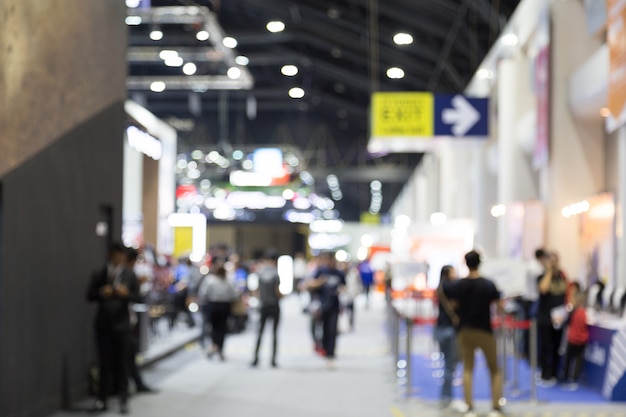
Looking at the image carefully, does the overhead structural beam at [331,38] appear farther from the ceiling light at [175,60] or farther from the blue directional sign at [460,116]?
the blue directional sign at [460,116]

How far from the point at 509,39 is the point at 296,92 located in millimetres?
15428

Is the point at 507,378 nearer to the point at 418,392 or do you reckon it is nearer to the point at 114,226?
the point at 418,392

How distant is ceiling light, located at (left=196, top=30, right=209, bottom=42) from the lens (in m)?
20.1

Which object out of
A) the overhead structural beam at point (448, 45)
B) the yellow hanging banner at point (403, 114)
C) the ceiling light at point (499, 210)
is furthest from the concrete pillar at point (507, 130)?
the overhead structural beam at point (448, 45)

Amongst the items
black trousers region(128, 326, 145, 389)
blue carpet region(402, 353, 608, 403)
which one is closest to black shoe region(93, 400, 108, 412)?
black trousers region(128, 326, 145, 389)

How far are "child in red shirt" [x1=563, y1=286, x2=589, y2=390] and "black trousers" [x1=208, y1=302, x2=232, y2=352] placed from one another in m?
5.50

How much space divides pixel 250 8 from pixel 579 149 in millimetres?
11604

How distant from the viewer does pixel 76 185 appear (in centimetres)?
1134

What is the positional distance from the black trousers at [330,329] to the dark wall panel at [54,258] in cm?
421

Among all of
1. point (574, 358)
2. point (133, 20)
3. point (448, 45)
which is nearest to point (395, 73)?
point (448, 45)

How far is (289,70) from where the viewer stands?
33.4 metres

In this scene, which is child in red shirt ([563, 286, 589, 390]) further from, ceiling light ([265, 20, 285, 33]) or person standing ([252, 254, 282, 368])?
ceiling light ([265, 20, 285, 33])

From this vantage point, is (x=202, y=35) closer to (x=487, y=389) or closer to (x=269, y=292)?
(x=269, y=292)

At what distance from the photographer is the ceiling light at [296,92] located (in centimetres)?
3606
